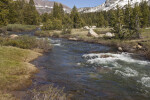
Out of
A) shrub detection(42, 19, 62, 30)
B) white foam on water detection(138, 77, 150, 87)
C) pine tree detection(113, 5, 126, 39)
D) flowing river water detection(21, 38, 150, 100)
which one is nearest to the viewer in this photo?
flowing river water detection(21, 38, 150, 100)

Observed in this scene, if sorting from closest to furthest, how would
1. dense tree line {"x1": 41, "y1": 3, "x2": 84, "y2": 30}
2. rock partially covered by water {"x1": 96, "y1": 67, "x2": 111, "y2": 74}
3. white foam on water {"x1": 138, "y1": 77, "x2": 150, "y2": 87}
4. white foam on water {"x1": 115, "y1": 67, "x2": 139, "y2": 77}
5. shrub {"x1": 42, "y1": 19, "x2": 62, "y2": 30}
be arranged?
white foam on water {"x1": 138, "y1": 77, "x2": 150, "y2": 87} → white foam on water {"x1": 115, "y1": 67, "x2": 139, "y2": 77} → rock partially covered by water {"x1": 96, "y1": 67, "x2": 111, "y2": 74} → shrub {"x1": 42, "y1": 19, "x2": 62, "y2": 30} → dense tree line {"x1": 41, "y1": 3, "x2": 84, "y2": 30}

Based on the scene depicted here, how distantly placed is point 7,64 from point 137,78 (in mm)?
10759

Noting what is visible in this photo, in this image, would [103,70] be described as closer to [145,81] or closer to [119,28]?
[145,81]

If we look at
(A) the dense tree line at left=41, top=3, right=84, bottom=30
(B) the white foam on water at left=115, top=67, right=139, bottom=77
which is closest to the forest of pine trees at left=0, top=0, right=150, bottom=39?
(A) the dense tree line at left=41, top=3, right=84, bottom=30

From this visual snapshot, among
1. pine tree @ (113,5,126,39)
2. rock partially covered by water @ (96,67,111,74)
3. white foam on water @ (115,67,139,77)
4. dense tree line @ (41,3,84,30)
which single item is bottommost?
white foam on water @ (115,67,139,77)

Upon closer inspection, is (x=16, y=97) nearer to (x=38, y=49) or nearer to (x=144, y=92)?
(x=144, y=92)

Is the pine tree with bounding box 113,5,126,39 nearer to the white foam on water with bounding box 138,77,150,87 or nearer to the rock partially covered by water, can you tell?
the rock partially covered by water

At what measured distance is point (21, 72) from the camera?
12.0 metres

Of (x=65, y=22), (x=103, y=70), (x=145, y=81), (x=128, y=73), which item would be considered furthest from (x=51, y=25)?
(x=145, y=81)

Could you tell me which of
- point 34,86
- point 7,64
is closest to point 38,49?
point 7,64

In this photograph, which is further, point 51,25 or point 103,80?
point 51,25

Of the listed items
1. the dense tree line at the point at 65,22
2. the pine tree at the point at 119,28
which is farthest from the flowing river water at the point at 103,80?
the dense tree line at the point at 65,22

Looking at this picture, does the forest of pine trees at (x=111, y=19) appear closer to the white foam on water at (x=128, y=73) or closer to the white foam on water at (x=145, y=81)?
the white foam on water at (x=128, y=73)

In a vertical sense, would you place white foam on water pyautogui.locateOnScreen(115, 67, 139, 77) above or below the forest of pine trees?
below
